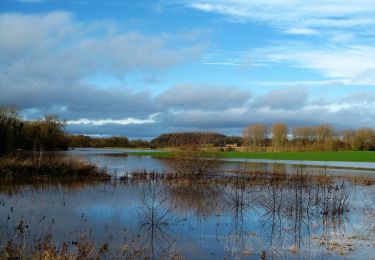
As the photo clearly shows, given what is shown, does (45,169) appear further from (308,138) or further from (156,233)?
(308,138)

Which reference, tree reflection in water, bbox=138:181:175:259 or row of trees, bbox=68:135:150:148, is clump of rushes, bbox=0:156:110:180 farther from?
row of trees, bbox=68:135:150:148

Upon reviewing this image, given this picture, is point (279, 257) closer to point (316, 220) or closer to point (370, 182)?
point (316, 220)

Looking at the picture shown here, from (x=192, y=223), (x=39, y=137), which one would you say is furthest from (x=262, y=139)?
(x=192, y=223)

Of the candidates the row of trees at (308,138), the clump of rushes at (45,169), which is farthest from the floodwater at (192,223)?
the row of trees at (308,138)

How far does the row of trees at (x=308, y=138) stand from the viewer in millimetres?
98062

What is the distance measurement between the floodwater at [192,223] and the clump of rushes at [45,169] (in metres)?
4.21

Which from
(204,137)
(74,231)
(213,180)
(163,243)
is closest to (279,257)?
(163,243)

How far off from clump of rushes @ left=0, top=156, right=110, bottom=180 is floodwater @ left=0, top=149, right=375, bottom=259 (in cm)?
421

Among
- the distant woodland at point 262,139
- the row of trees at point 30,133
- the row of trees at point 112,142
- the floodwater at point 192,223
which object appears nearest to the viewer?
the floodwater at point 192,223

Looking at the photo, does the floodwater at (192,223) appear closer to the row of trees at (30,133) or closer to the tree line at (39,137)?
the tree line at (39,137)

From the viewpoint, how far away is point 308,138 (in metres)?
110

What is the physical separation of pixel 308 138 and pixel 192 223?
101 metres

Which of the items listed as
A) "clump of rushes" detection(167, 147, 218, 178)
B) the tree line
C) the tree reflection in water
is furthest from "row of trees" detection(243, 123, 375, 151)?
the tree reflection in water

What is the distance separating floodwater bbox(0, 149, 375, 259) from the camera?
408 inches
